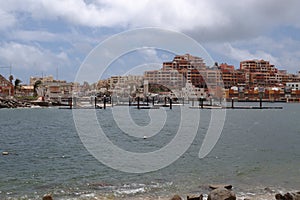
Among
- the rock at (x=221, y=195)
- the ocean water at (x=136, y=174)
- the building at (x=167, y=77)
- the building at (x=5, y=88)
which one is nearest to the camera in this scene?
the rock at (x=221, y=195)

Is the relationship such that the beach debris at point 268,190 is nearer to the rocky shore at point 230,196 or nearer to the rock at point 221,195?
the rocky shore at point 230,196

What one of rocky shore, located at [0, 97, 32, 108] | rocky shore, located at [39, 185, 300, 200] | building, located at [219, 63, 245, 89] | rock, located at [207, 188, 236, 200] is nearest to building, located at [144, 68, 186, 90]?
rocky shore, located at [0, 97, 32, 108]

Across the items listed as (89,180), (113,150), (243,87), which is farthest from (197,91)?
(89,180)

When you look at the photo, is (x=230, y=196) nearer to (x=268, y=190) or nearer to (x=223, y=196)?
(x=223, y=196)

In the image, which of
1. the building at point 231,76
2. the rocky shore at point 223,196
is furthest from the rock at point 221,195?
the building at point 231,76

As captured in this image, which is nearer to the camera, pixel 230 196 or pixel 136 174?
pixel 230 196

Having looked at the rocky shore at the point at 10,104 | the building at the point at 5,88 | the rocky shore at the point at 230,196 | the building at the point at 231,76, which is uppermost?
the building at the point at 231,76

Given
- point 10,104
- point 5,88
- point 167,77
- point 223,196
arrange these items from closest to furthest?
1. point 223,196
2. point 10,104
3. point 167,77
4. point 5,88

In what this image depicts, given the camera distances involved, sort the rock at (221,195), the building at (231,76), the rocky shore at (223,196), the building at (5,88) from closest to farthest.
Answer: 1. the rock at (221,195)
2. the rocky shore at (223,196)
3. the building at (5,88)
4. the building at (231,76)

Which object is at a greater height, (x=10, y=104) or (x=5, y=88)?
(x=5, y=88)

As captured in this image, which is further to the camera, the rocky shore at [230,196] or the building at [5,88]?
the building at [5,88]

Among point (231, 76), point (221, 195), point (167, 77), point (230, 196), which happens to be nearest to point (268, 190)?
point (230, 196)

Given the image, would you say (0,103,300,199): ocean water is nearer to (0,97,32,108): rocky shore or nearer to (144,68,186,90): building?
(144,68,186,90): building

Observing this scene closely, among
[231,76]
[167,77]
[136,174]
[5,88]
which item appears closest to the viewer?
[136,174]
